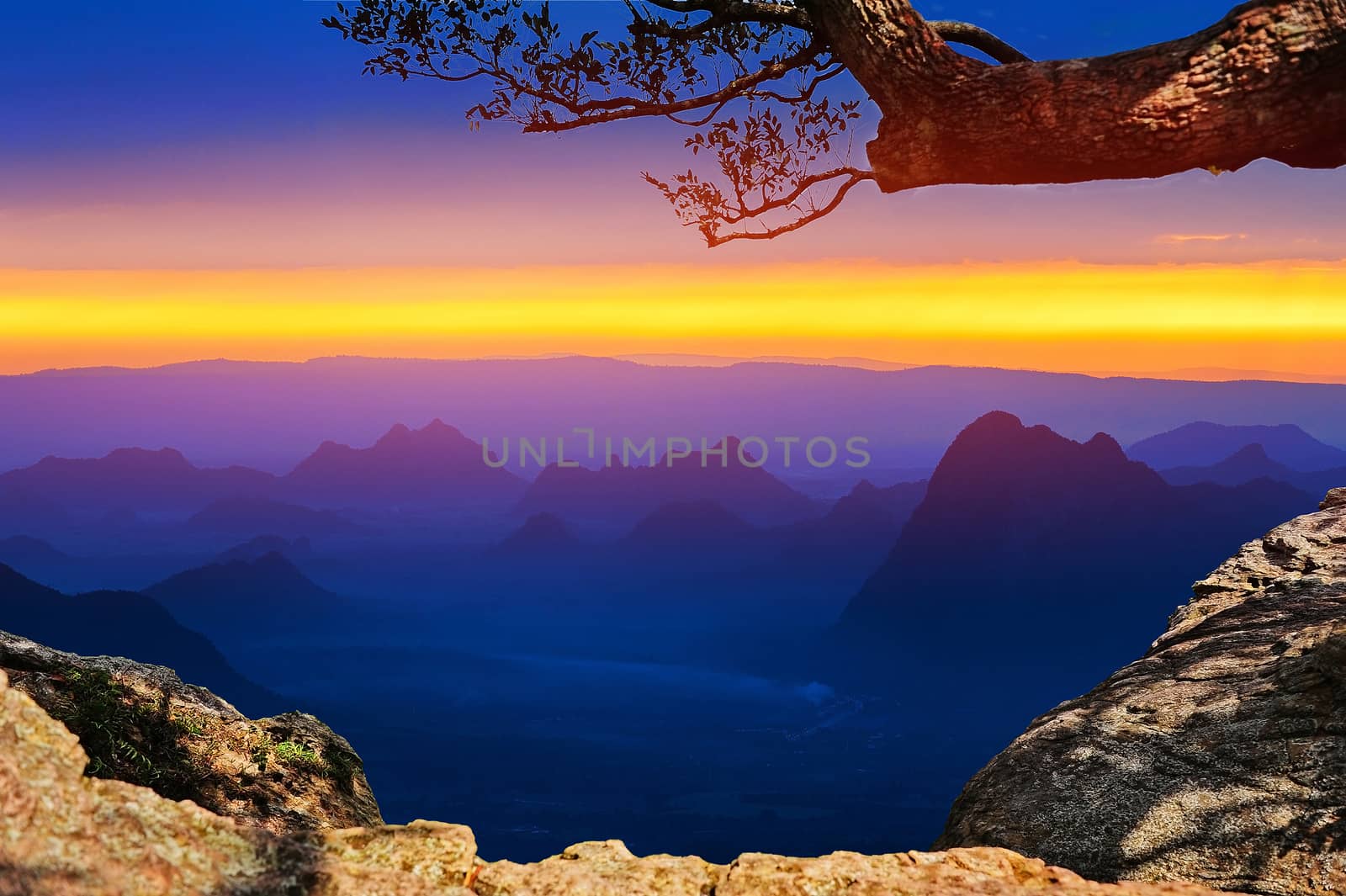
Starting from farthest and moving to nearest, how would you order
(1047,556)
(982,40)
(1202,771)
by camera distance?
(1047,556) < (982,40) < (1202,771)

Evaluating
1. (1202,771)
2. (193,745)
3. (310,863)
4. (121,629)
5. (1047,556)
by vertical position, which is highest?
(310,863)

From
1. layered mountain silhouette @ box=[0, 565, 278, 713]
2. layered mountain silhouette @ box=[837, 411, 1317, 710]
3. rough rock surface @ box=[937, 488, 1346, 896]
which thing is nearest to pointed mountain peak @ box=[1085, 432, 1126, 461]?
layered mountain silhouette @ box=[837, 411, 1317, 710]

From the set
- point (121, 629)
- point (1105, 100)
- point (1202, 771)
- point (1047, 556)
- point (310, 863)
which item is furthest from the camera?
point (1047, 556)

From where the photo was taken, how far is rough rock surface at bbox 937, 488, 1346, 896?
607cm

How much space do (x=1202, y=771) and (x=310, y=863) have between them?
6.37 metres

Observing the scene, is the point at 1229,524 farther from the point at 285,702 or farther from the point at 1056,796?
the point at 1056,796

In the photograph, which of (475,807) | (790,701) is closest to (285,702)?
(475,807)

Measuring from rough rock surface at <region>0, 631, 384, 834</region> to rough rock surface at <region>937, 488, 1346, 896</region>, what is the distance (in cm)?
549

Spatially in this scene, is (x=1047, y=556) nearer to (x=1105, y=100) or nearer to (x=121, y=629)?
(x=121, y=629)

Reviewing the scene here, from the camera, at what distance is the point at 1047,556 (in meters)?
194

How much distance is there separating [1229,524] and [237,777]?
222m

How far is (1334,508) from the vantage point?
14125 millimetres

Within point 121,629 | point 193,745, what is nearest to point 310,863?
point 193,745

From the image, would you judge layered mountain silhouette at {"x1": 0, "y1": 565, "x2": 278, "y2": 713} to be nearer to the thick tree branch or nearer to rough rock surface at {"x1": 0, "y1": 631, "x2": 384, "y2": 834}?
rough rock surface at {"x1": 0, "y1": 631, "x2": 384, "y2": 834}
